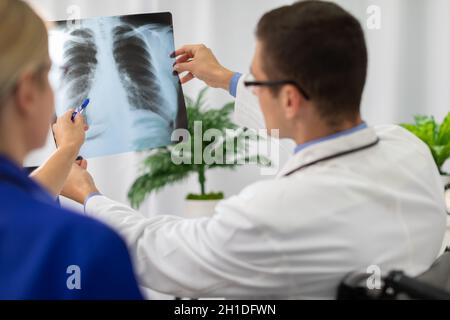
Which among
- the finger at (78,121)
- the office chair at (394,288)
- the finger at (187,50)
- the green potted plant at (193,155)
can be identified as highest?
the finger at (187,50)

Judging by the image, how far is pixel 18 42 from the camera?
2.10ft

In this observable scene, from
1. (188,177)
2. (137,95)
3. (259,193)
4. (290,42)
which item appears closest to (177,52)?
(137,95)

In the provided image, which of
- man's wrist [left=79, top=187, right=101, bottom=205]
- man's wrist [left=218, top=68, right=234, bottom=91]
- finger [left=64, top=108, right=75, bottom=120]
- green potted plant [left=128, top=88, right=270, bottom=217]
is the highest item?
man's wrist [left=218, top=68, right=234, bottom=91]

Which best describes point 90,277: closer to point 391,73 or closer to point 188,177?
point 188,177

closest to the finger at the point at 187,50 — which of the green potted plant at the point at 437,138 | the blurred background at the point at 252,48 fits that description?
the green potted plant at the point at 437,138

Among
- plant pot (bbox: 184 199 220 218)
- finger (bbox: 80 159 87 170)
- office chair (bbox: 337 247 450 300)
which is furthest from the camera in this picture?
plant pot (bbox: 184 199 220 218)

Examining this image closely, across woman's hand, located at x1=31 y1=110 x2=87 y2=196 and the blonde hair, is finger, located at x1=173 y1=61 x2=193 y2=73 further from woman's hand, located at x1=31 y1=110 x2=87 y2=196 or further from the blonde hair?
the blonde hair

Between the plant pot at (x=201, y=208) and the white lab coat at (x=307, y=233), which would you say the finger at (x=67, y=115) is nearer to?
the white lab coat at (x=307, y=233)

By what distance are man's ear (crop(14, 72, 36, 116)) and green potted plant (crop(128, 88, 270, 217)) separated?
2.00m

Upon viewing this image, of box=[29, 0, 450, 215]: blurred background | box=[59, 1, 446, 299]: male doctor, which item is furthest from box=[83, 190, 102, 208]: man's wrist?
box=[29, 0, 450, 215]: blurred background

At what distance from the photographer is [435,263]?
41.1 inches

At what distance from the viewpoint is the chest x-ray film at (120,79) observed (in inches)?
59.2

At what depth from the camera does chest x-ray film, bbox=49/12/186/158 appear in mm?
1503

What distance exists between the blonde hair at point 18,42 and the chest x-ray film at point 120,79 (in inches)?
31.8
